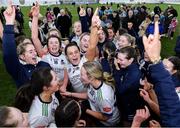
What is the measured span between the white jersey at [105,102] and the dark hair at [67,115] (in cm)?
91

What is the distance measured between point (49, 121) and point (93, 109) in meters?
0.82

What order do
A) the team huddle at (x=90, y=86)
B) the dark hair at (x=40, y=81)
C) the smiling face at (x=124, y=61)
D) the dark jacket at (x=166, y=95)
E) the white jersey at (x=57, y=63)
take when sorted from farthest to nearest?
the white jersey at (x=57, y=63) < the smiling face at (x=124, y=61) < the dark hair at (x=40, y=81) < the team huddle at (x=90, y=86) < the dark jacket at (x=166, y=95)

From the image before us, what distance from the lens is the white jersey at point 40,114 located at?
3350mm

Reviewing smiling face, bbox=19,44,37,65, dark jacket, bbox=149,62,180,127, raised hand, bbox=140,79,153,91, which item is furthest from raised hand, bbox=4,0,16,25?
dark jacket, bbox=149,62,180,127

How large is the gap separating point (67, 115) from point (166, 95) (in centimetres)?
87

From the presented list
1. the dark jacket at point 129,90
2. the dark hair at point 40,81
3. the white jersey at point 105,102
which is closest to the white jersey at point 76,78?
the white jersey at point 105,102

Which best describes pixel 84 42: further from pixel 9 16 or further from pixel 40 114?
pixel 40 114

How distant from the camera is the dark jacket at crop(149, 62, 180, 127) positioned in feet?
7.86

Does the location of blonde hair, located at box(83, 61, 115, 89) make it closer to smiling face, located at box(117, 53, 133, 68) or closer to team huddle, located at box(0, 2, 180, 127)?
team huddle, located at box(0, 2, 180, 127)

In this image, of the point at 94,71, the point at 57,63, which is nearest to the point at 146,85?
the point at 94,71

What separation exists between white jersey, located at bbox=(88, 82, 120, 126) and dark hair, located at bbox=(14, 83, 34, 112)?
79cm

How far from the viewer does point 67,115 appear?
282cm

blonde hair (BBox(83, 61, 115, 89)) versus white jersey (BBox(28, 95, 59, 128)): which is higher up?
blonde hair (BBox(83, 61, 115, 89))

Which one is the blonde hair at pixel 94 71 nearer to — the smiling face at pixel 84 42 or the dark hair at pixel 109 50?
the dark hair at pixel 109 50
